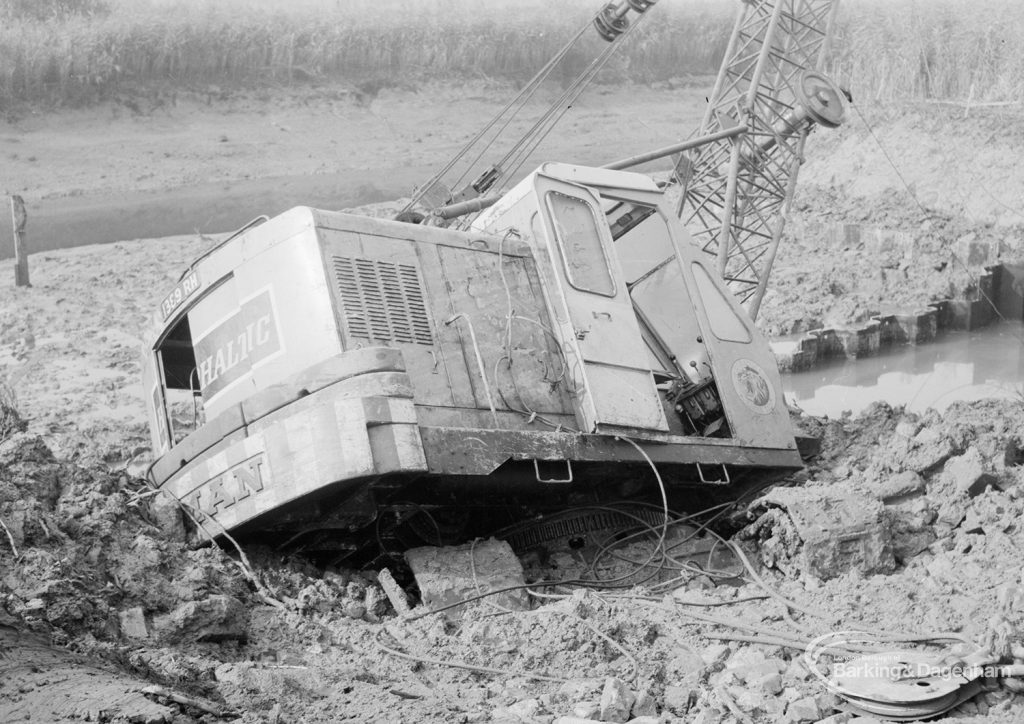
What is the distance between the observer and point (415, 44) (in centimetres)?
3284

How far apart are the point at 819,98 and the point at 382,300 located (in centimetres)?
777

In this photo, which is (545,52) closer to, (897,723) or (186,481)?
(186,481)

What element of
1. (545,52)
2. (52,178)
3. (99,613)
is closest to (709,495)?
(99,613)

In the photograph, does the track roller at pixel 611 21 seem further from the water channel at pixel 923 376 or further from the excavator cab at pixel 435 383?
the excavator cab at pixel 435 383

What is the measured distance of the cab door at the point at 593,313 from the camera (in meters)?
9.60

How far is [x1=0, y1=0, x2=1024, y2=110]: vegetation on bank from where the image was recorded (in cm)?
2783

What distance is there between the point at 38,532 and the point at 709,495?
5.39 meters

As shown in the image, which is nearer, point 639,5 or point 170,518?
point 170,518

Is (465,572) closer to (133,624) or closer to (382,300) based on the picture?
(382,300)

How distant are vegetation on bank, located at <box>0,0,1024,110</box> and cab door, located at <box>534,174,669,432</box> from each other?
18592 millimetres

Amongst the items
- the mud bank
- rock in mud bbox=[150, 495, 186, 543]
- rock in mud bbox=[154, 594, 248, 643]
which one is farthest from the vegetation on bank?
rock in mud bbox=[154, 594, 248, 643]

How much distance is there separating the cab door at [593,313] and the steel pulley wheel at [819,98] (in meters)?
5.39

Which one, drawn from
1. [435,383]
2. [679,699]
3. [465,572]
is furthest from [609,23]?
[679,699]

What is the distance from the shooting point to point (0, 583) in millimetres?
7422
